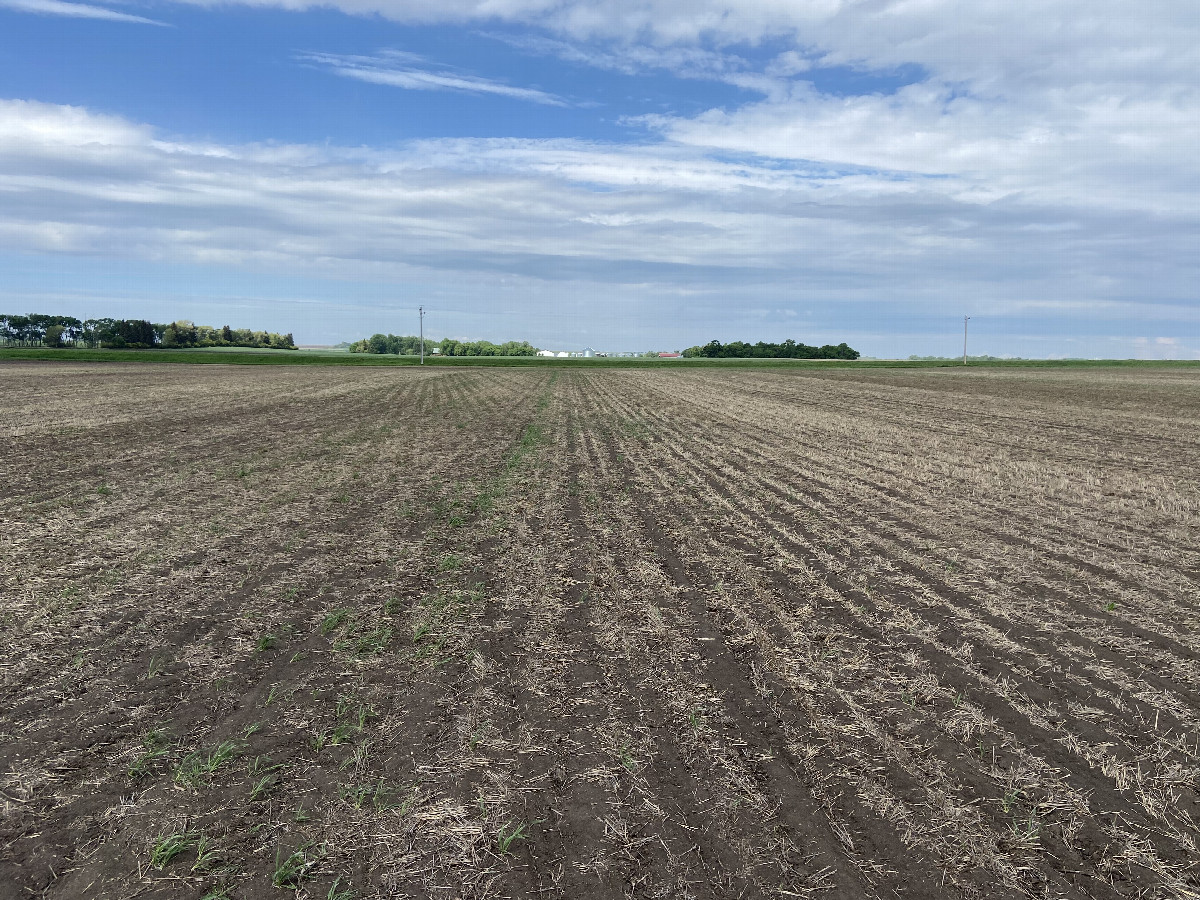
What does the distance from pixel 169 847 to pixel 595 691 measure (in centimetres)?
299

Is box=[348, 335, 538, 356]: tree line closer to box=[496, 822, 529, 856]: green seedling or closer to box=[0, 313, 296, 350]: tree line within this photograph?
box=[0, 313, 296, 350]: tree line

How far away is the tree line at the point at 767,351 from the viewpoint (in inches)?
5837

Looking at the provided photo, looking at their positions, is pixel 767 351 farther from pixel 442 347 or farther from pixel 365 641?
pixel 365 641

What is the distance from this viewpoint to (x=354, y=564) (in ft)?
30.7

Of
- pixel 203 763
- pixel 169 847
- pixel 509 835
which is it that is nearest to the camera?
pixel 169 847

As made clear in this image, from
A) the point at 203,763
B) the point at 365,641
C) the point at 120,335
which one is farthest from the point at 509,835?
the point at 120,335

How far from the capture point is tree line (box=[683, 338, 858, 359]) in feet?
486

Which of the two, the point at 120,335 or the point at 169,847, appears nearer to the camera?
the point at 169,847

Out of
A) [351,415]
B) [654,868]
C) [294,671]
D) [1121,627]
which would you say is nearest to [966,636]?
[1121,627]

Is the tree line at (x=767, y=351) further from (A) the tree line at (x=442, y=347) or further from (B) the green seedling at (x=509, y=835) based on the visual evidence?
(B) the green seedling at (x=509, y=835)

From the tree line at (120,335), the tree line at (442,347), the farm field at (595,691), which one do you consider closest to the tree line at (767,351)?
the tree line at (442,347)

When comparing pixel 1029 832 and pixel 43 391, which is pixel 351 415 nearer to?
pixel 43 391

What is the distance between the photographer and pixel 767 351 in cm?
15012

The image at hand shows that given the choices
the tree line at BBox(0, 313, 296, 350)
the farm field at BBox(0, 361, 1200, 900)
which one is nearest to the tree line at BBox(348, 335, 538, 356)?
the tree line at BBox(0, 313, 296, 350)
